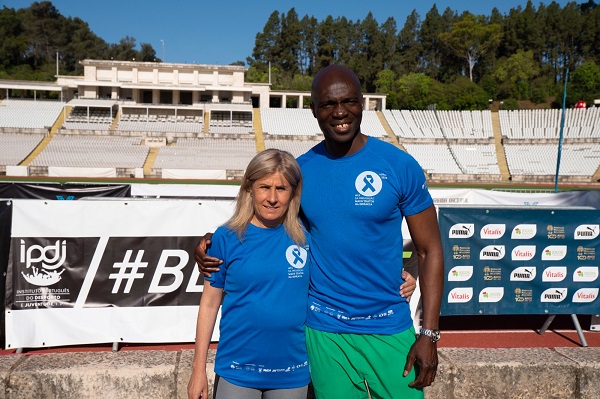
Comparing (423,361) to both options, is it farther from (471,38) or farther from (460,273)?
(471,38)

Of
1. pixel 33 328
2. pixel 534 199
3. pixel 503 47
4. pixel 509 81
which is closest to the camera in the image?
pixel 33 328

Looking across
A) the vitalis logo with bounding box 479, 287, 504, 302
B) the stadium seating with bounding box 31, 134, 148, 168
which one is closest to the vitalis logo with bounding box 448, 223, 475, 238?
the vitalis logo with bounding box 479, 287, 504, 302

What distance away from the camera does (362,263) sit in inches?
99.2

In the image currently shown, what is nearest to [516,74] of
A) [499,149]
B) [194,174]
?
[499,149]

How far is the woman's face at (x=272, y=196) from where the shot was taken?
2.55 meters

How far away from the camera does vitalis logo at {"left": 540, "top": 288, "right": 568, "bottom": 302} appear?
5254 millimetres

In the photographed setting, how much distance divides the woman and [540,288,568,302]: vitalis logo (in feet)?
12.0

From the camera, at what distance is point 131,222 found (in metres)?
4.79

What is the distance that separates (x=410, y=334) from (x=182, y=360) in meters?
1.68

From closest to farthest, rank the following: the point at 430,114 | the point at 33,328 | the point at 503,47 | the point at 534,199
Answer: the point at 33,328 → the point at 534,199 → the point at 430,114 → the point at 503,47

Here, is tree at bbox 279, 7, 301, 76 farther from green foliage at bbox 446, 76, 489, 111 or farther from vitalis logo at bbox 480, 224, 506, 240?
vitalis logo at bbox 480, 224, 506, 240

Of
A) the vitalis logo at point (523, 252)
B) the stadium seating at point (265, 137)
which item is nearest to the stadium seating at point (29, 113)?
→ the stadium seating at point (265, 137)

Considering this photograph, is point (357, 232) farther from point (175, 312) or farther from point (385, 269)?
point (175, 312)

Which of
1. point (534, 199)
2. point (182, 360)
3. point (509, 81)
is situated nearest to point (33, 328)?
point (182, 360)
